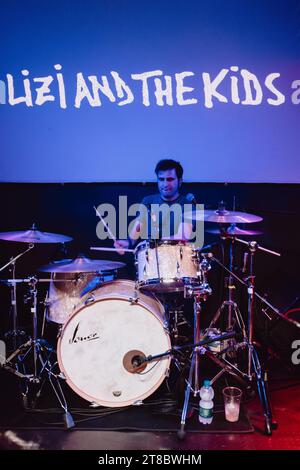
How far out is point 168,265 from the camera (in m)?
3.30

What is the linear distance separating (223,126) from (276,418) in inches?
108

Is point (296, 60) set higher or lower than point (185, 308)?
higher

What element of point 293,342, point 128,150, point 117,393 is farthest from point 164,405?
point 128,150

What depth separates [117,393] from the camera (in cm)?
331

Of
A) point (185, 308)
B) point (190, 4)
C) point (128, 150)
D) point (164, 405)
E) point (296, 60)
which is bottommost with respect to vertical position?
point (164, 405)

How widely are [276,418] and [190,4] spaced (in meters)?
3.82

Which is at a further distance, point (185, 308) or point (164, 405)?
point (185, 308)

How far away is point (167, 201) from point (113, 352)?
1697 millimetres

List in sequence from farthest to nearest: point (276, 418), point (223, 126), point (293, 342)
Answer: point (223, 126), point (293, 342), point (276, 418)

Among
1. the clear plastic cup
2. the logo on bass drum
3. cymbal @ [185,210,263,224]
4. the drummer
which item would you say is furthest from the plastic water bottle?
the drummer

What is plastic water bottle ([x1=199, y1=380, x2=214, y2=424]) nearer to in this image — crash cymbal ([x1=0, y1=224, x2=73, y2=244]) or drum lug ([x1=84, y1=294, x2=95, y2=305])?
drum lug ([x1=84, y1=294, x2=95, y2=305])

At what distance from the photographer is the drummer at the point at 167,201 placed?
4176 millimetres
